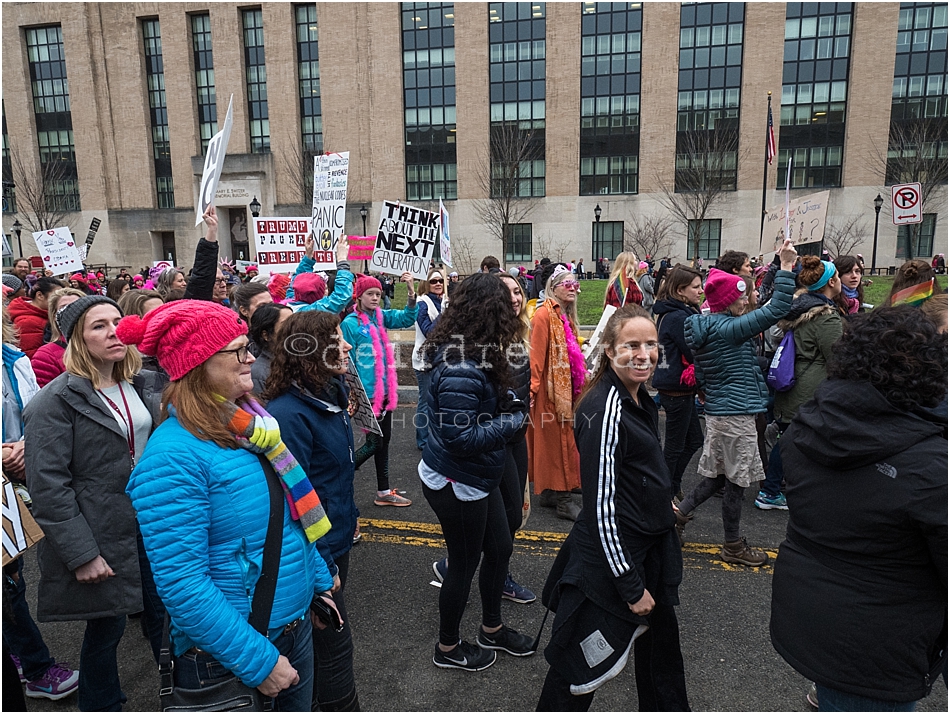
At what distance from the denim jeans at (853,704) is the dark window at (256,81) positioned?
1838 inches

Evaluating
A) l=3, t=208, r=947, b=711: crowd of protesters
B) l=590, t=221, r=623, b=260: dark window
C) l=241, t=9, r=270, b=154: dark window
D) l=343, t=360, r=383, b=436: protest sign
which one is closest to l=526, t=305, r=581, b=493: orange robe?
l=3, t=208, r=947, b=711: crowd of protesters

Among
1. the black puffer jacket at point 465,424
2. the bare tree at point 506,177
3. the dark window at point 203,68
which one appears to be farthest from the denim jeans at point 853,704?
the dark window at point 203,68

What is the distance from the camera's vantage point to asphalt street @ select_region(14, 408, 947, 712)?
3.09 meters

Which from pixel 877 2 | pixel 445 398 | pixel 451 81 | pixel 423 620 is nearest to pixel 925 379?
pixel 445 398

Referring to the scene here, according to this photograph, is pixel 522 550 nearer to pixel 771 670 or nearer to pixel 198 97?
pixel 771 670

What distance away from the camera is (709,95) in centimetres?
3919

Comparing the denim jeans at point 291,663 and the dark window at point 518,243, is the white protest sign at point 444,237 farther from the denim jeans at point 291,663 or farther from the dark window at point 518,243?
the dark window at point 518,243

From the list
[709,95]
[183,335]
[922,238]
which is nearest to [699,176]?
[709,95]

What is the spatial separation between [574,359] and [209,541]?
3859 millimetres

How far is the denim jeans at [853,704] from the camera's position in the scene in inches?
A: 80.7

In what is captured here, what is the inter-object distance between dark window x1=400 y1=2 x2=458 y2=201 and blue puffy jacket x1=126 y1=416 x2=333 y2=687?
4124 cm

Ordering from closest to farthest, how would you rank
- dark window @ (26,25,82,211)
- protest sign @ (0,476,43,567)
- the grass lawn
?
protest sign @ (0,476,43,567) < the grass lawn < dark window @ (26,25,82,211)

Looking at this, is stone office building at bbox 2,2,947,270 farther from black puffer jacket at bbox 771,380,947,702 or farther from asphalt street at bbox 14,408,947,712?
black puffer jacket at bbox 771,380,947,702

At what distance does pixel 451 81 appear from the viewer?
134 feet
